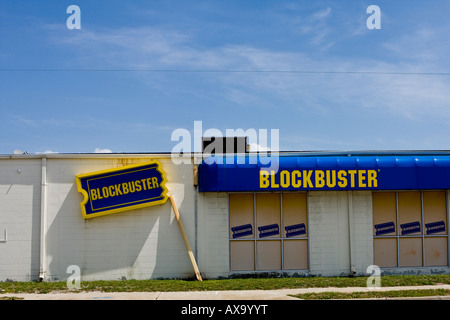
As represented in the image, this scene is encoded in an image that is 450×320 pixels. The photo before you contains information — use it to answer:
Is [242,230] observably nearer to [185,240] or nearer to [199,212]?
[199,212]

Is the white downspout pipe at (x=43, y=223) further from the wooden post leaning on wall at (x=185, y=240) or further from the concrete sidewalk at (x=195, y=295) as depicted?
Result: the wooden post leaning on wall at (x=185, y=240)

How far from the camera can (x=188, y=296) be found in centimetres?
1447

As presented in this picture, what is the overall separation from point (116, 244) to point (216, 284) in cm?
358

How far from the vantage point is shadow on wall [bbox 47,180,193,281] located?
1711 centimetres

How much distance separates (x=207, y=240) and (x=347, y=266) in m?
4.68

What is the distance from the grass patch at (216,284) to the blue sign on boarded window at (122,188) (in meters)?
2.36

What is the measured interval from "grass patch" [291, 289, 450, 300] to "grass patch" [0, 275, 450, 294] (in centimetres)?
125

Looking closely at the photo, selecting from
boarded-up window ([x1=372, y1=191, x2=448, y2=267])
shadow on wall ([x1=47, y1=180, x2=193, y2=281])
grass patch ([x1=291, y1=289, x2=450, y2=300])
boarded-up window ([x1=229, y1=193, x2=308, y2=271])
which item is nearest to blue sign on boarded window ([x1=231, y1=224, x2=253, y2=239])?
boarded-up window ([x1=229, y1=193, x2=308, y2=271])

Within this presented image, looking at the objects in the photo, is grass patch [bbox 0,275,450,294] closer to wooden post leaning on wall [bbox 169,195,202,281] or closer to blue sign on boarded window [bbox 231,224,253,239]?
wooden post leaning on wall [bbox 169,195,202,281]

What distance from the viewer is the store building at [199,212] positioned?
17.1 metres

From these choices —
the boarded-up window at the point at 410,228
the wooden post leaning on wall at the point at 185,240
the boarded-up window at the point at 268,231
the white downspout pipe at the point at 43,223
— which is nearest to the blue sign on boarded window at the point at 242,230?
the boarded-up window at the point at 268,231

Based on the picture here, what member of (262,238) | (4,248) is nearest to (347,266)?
(262,238)

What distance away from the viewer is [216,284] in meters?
16.0

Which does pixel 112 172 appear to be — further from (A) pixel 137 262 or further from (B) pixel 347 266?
(B) pixel 347 266
